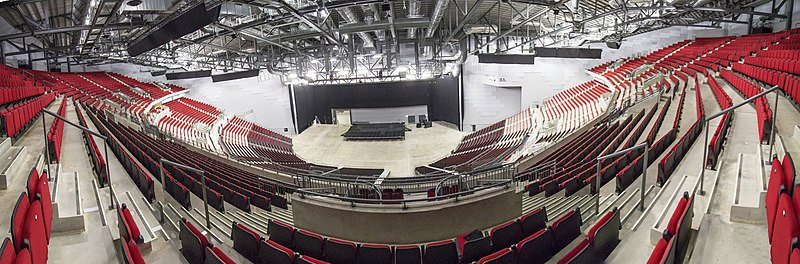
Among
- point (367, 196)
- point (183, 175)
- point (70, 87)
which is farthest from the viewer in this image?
point (70, 87)

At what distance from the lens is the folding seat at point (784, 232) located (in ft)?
6.45

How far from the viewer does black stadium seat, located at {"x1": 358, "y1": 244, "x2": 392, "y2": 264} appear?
144 inches

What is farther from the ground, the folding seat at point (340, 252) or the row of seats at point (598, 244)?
the row of seats at point (598, 244)

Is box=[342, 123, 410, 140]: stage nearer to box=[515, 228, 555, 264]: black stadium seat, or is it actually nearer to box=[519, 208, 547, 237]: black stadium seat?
box=[519, 208, 547, 237]: black stadium seat

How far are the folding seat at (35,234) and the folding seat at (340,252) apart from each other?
2111mm

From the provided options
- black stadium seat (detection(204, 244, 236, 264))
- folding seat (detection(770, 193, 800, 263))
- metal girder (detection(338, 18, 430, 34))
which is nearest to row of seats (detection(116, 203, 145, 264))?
black stadium seat (detection(204, 244, 236, 264))

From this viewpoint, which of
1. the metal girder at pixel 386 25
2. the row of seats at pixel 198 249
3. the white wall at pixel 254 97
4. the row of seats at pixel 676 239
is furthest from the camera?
the white wall at pixel 254 97

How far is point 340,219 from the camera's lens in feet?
16.8

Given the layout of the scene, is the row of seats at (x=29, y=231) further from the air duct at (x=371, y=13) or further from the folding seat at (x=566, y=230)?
the air duct at (x=371, y=13)

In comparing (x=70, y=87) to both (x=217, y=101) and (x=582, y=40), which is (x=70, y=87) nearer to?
(x=217, y=101)

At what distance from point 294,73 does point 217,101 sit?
20.9 feet

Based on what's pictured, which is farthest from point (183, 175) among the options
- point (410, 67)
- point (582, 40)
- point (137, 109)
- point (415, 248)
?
point (582, 40)

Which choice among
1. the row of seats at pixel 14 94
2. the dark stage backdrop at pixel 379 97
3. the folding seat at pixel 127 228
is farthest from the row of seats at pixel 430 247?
the dark stage backdrop at pixel 379 97

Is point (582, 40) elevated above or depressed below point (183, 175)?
above
